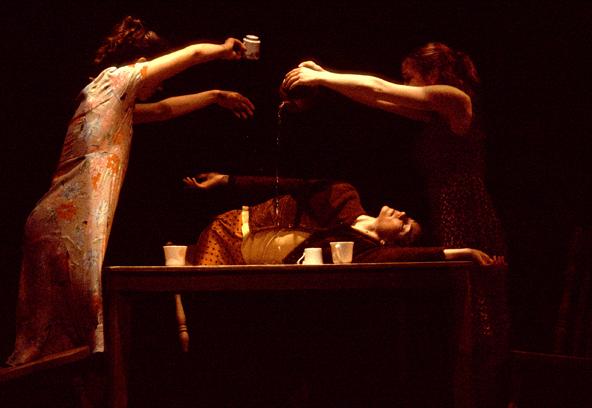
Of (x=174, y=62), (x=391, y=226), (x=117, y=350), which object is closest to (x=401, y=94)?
(x=391, y=226)

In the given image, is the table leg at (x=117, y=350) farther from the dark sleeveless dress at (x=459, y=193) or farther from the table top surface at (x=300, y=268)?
the dark sleeveless dress at (x=459, y=193)

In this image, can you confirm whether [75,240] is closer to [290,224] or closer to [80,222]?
[80,222]

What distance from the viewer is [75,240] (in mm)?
2453

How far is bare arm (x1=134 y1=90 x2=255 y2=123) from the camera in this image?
10.3ft

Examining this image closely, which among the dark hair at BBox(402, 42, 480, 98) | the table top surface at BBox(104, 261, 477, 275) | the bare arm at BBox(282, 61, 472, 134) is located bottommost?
the table top surface at BBox(104, 261, 477, 275)

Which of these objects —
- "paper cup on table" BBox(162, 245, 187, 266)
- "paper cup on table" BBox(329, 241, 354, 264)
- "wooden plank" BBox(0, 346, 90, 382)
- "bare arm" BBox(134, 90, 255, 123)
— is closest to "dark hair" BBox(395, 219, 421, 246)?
"paper cup on table" BBox(329, 241, 354, 264)

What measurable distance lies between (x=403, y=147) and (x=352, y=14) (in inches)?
28.2

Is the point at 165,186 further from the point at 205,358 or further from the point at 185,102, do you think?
the point at 205,358

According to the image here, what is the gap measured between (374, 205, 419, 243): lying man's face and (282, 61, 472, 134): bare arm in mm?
442

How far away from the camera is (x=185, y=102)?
3152 mm

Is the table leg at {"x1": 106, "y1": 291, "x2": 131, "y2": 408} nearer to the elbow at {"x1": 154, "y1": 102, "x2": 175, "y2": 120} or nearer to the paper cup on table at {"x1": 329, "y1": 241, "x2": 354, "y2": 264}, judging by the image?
the paper cup on table at {"x1": 329, "y1": 241, "x2": 354, "y2": 264}

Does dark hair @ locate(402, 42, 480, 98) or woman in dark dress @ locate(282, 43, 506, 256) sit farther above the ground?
dark hair @ locate(402, 42, 480, 98)

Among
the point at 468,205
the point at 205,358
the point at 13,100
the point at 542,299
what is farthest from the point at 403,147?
the point at 13,100

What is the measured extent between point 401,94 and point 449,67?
29 centimetres
